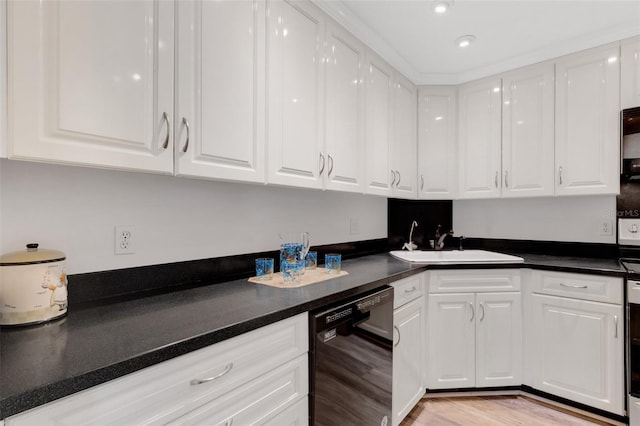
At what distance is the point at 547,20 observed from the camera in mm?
2027

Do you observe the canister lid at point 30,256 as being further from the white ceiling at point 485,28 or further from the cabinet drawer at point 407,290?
the white ceiling at point 485,28

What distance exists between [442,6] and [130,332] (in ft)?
7.12

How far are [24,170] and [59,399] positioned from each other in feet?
2.61

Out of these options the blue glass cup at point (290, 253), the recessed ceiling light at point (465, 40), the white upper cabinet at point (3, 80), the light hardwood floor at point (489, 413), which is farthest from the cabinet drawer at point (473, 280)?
the white upper cabinet at point (3, 80)

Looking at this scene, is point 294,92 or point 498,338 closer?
point 294,92

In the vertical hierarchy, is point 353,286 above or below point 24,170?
below

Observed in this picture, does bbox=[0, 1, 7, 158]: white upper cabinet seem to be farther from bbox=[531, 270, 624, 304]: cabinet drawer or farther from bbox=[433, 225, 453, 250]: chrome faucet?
bbox=[433, 225, 453, 250]: chrome faucet

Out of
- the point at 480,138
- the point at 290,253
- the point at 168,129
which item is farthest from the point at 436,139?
the point at 168,129

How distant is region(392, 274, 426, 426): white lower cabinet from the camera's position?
1.80 meters

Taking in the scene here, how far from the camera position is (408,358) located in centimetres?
193

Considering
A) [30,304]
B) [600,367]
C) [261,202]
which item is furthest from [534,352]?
[30,304]

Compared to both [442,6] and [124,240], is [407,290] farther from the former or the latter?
[442,6]

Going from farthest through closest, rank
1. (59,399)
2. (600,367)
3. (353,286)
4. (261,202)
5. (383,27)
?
(383,27) → (600,367) → (261,202) → (353,286) → (59,399)

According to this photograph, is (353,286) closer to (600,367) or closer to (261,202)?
(261,202)
